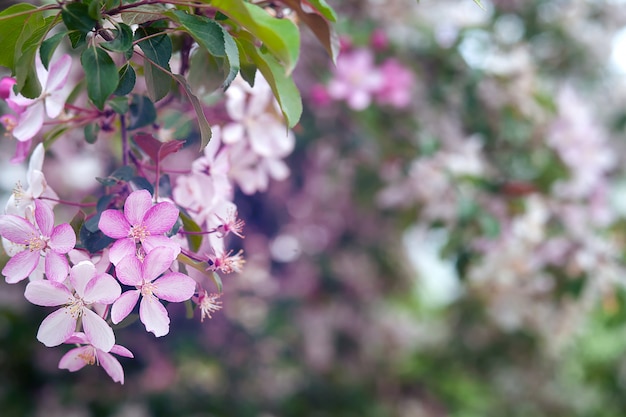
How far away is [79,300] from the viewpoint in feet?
1.81

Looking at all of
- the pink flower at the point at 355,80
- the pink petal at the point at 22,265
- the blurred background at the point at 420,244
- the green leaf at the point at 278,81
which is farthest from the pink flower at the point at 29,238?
the pink flower at the point at 355,80

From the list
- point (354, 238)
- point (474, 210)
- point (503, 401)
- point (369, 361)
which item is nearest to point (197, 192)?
point (474, 210)

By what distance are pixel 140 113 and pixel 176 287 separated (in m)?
0.27

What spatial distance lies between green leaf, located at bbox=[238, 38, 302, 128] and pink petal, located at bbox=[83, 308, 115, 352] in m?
0.25

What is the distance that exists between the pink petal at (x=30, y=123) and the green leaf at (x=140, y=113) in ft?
0.32

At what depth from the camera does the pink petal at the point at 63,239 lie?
55cm

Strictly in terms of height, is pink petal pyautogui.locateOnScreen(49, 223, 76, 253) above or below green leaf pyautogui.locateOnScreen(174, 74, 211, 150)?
below

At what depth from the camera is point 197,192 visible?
74 cm

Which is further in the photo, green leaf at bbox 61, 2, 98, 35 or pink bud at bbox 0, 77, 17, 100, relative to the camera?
pink bud at bbox 0, 77, 17, 100

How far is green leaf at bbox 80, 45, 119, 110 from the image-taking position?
572 mm

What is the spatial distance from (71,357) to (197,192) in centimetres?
23

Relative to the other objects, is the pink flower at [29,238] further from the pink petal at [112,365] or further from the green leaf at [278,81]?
the green leaf at [278,81]

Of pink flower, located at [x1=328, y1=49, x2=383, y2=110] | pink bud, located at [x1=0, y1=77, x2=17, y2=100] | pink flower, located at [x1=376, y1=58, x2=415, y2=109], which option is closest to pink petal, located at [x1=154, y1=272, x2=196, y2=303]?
pink bud, located at [x1=0, y1=77, x2=17, y2=100]

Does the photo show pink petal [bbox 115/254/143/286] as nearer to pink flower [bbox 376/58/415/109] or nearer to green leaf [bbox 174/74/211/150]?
green leaf [bbox 174/74/211/150]
